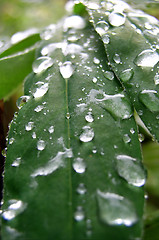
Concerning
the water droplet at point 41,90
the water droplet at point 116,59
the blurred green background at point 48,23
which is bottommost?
the blurred green background at point 48,23

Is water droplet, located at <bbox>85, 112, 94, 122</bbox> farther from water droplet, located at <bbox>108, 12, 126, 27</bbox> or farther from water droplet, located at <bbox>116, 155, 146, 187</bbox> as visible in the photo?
water droplet, located at <bbox>108, 12, 126, 27</bbox>

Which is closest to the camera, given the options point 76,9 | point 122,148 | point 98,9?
point 122,148

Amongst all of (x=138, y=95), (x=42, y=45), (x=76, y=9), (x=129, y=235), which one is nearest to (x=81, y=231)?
(x=129, y=235)

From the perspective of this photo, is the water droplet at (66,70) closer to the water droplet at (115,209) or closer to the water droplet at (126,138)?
the water droplet at (126,138)

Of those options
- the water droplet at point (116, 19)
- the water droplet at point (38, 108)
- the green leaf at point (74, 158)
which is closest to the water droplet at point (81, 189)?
the green leaf at point (74, 158)

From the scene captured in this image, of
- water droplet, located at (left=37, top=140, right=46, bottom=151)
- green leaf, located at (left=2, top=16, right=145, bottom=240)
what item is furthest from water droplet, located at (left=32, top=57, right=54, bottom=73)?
water droplet, located at (left=37, top=140, right=46, bottom=151)

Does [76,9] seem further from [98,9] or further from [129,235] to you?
[129,235]
